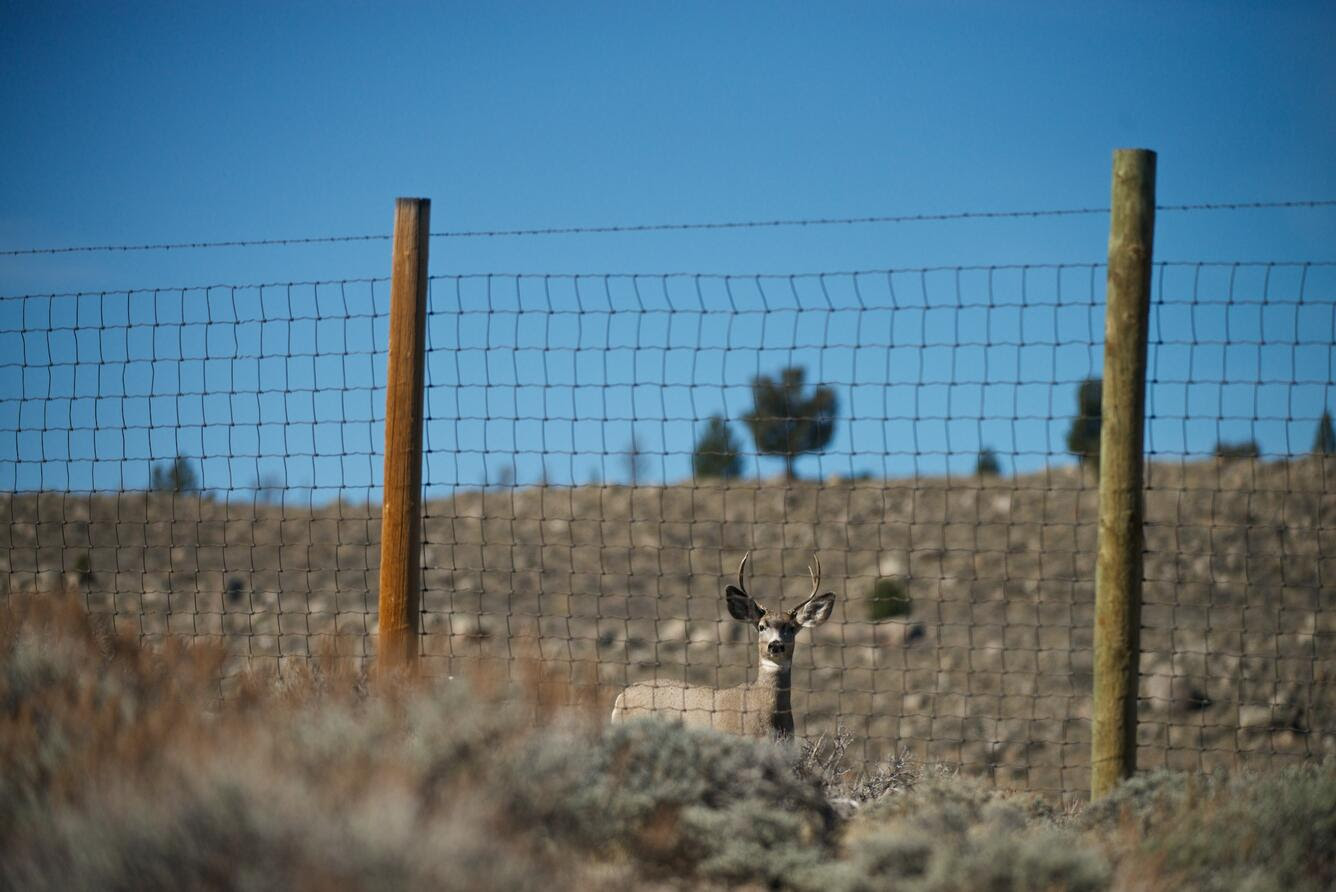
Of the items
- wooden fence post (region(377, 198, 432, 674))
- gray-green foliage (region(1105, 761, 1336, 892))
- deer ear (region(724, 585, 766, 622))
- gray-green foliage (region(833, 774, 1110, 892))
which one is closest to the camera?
gray-green foliage (region(833, 774, 1110, 892))

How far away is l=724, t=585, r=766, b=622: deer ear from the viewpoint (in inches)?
343

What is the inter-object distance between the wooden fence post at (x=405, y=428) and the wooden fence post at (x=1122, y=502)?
3.17m

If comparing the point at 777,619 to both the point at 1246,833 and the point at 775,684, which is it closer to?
the point at 775,684

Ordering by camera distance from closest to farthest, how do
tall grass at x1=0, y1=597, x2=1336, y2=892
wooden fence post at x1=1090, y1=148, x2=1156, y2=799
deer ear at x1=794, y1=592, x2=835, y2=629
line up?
tall grass at x1=0, y1=597, x2=1336, y2=892, wooden fence post at x1=1090, y1=148, x2=1156, y2=799, deer ear at x1=794, y1=592, x2=835, y2=629

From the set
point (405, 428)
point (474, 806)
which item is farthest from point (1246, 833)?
point (405, 428)

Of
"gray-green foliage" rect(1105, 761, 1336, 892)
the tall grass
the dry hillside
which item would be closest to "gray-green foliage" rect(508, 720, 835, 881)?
the tall grass

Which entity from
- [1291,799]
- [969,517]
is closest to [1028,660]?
[969,517]

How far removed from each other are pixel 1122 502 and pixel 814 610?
12.1 feet

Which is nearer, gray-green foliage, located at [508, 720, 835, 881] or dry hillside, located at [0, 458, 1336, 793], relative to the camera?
gray-green foliage, located at [508, 720, 835, 881]

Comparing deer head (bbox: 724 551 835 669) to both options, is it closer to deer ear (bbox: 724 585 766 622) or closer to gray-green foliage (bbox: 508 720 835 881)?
deer ear (bbox: 724 585 766 622)

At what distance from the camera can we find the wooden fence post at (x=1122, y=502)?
5660 mm

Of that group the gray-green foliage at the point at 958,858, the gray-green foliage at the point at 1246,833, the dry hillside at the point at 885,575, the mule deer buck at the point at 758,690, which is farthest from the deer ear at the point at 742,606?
the dry hillside at the point at 885,575

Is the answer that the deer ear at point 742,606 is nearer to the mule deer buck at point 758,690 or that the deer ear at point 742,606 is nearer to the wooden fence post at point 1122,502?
the mule deer buck at point 758,690

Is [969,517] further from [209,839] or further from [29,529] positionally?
[209,839]
